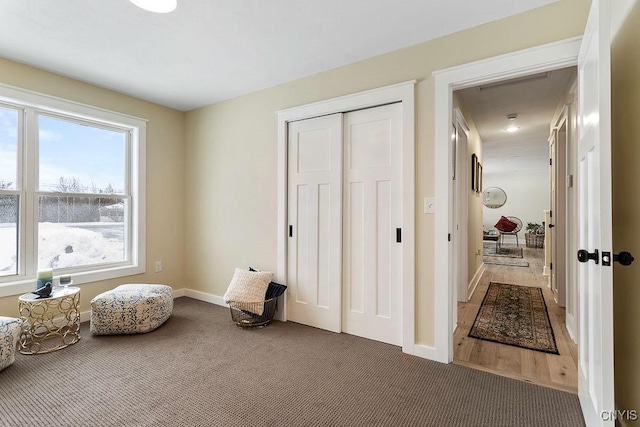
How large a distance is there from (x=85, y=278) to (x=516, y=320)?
4.47 meters

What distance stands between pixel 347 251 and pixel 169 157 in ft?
8.75

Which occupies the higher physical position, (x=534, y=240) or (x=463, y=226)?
(x=463, y=226)

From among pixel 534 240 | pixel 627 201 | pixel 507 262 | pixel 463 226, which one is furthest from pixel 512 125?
pixel 534 240

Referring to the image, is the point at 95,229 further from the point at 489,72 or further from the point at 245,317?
the point at 489,72

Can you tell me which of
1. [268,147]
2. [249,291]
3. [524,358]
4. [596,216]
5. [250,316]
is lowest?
[524,358]

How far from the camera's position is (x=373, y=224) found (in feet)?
8.95

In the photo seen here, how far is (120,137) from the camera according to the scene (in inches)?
144

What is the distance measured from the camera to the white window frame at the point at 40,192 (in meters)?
2.83

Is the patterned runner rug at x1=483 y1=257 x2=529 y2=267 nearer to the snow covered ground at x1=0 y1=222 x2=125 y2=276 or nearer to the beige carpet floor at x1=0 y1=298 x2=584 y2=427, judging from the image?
the beige carpet floor at x1=0 y1=298 x2=584 y2=427

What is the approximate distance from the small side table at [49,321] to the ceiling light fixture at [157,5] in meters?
2.30

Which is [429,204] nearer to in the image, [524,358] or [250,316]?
[524,358]

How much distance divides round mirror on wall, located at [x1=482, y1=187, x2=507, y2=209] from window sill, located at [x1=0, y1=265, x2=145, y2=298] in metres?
11.0

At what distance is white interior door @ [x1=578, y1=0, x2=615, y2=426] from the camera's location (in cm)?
125

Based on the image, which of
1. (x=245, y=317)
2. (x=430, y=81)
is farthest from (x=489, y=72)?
(x=245, y=317)
